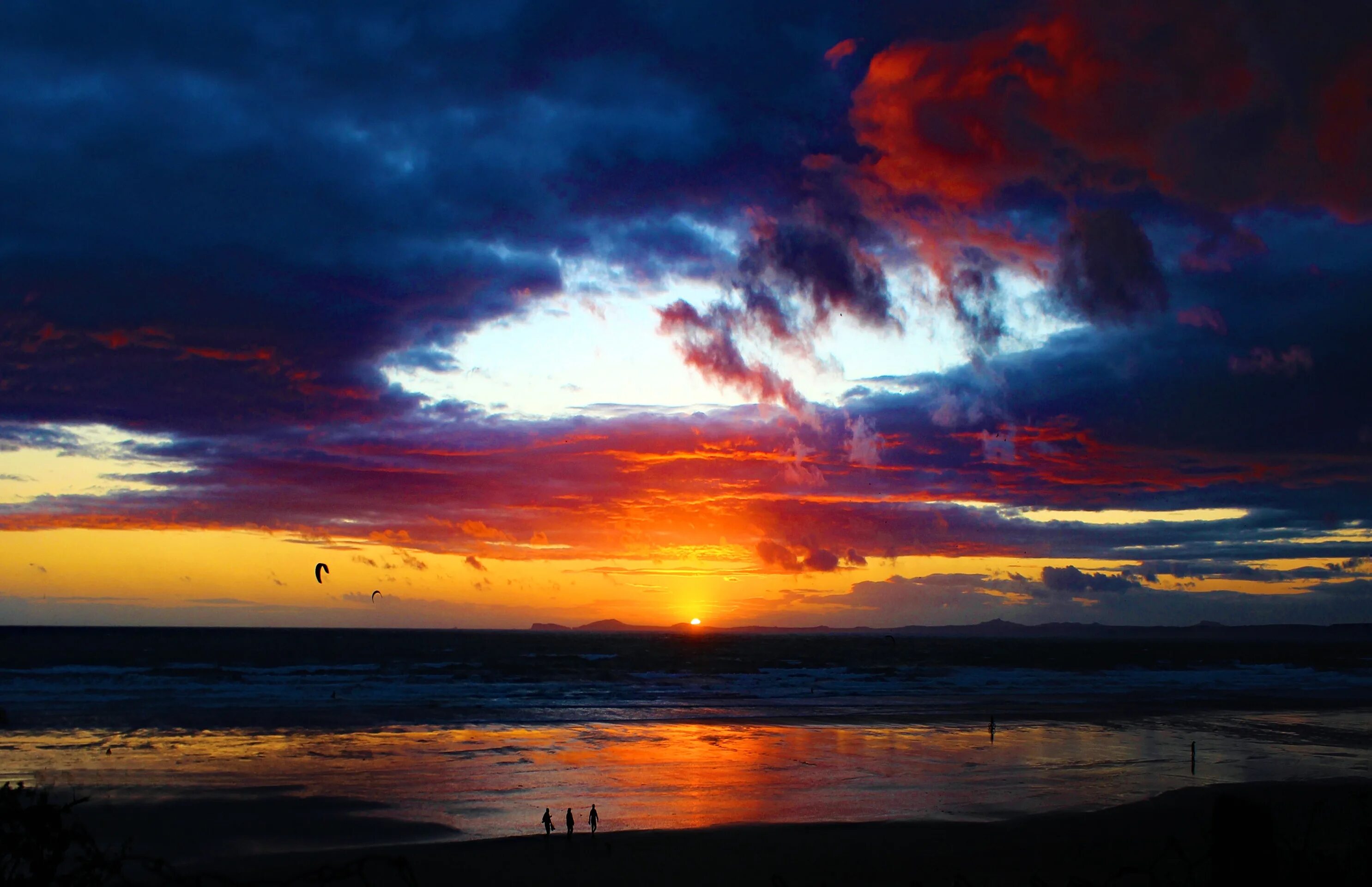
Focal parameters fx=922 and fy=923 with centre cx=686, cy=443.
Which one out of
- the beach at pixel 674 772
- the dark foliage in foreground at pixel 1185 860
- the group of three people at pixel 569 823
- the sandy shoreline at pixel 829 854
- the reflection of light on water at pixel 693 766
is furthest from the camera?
the reflection of light on water at pixel 693 766

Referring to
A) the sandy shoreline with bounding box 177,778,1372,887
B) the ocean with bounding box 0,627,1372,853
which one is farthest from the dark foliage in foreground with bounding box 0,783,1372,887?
the ocean with bounding box 0,627,1372,853

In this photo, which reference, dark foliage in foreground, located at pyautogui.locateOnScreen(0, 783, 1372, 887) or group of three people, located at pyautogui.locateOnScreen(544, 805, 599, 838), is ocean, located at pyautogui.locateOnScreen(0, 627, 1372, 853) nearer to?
group of three people, located at pyautogui.locateOnScreen(544, 805, 599, 838)

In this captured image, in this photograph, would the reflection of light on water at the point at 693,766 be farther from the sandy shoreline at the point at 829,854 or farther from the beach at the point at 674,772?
→ the sandy shoreline at the point at 829,854

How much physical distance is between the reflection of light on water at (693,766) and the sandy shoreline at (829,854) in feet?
4.08

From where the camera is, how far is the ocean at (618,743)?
22.0m

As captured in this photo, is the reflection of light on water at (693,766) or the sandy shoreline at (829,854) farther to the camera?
the reflection of light on water at (693,766)

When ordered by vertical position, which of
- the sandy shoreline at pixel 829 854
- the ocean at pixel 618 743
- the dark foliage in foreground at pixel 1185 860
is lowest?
the ocean at pixel 618 743

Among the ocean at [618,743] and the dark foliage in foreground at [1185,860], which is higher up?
the dark foliage in foreground at [1185,860]

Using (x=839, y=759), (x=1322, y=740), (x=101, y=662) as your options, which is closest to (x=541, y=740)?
(x=839, y=759)

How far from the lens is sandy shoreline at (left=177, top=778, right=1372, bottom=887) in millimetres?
16641

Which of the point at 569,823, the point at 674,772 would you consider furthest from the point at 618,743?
the point at 569,823

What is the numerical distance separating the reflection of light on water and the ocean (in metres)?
0.13

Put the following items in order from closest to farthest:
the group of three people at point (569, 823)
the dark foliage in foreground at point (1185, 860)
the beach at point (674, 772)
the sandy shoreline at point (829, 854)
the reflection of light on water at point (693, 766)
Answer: the dark foliage in foreground at point (1185, 860) → the sandy shoreline at point (829, 854) → the beach at point (674, 772) → the group of three people at point (569, 823) → the reflection of light on water at point (693, 766)

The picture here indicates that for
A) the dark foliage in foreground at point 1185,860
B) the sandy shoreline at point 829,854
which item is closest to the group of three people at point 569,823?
the sandy shoreline at point 829,854
